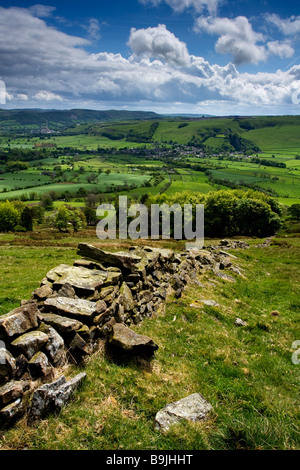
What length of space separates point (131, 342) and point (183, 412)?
324 cm

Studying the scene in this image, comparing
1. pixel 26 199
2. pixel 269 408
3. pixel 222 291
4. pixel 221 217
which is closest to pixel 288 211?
pixel 221 217

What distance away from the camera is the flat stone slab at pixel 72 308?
33.9 feet

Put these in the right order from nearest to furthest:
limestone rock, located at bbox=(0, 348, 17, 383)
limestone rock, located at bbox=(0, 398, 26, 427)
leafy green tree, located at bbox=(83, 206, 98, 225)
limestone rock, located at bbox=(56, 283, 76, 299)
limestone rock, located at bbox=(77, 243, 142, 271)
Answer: limestone rock, located at bbox=(0, 398, 26, 427)
limestone rock, located at bbox=(0, 348, 17, 383)
limestone rock, located at bbox=(56, 283, 76, 299)
limestone rock, located at bbox=(77, 243, 142, 271)
leafy green tree, located at bbox=(83, 206, 98, 225)

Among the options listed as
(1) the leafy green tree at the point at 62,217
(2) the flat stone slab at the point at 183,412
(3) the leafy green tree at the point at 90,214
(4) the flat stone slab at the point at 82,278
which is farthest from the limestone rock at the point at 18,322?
(3) the leafy green tree at the point at 90,214

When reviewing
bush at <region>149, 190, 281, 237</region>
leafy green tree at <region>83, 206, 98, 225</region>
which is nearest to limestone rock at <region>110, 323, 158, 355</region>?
bush at <region>149, 190, 281, 237</region>

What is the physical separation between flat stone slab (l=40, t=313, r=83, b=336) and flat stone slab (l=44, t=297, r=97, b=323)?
0.51 meters

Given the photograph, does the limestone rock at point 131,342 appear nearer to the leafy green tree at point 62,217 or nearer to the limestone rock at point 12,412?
the limestone rock at point 12,412

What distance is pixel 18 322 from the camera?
8539 mm

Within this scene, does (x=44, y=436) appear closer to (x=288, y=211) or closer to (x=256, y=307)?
(x=256, y=307)

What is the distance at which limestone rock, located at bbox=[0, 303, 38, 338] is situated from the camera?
26.6 ft

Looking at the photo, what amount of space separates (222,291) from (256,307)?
292 centimetres

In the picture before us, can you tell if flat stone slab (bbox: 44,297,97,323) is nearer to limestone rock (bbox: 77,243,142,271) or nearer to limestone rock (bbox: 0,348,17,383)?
limestone rock (bbox: 0,348,17,383)

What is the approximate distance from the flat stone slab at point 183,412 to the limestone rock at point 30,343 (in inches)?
178
